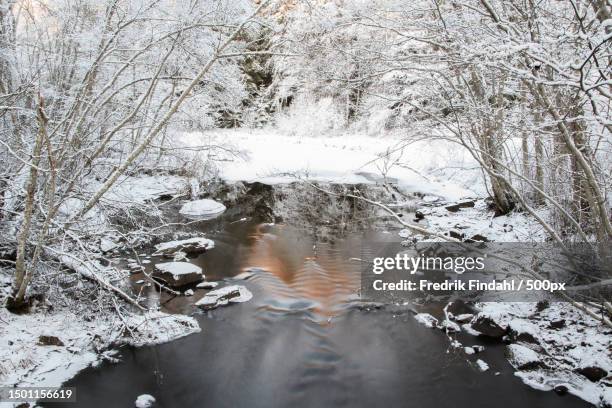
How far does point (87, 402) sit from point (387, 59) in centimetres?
558

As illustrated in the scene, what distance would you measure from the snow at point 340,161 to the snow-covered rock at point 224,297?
18.3ft

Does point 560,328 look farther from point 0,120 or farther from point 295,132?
point 295,132

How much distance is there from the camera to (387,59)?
5676 millimetres

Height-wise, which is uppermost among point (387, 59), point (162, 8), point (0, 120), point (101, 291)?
point (162, 8)

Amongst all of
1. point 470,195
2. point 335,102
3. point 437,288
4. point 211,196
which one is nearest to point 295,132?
point 335,102

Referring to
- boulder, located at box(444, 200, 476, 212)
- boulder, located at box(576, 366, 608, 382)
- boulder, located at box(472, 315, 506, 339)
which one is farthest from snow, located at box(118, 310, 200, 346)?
boulder, located at box(444, 200, 476, 212)

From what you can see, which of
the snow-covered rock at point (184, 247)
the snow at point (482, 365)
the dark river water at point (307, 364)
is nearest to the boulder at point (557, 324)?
the dark river water at point (307, 364)

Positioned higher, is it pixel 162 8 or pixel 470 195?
pixel 162 8

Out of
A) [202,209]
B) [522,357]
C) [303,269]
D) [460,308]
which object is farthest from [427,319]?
[202,209]

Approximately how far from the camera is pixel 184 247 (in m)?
8.34

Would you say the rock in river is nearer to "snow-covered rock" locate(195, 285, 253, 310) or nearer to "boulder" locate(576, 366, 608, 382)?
"snow-covered rock" locate(195, 285, 253, 310)

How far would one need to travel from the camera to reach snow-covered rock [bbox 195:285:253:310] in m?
6.37

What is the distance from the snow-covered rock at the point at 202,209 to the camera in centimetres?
1123

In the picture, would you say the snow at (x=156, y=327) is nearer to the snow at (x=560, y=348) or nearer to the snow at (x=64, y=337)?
the snow at (x=64, y=337)
